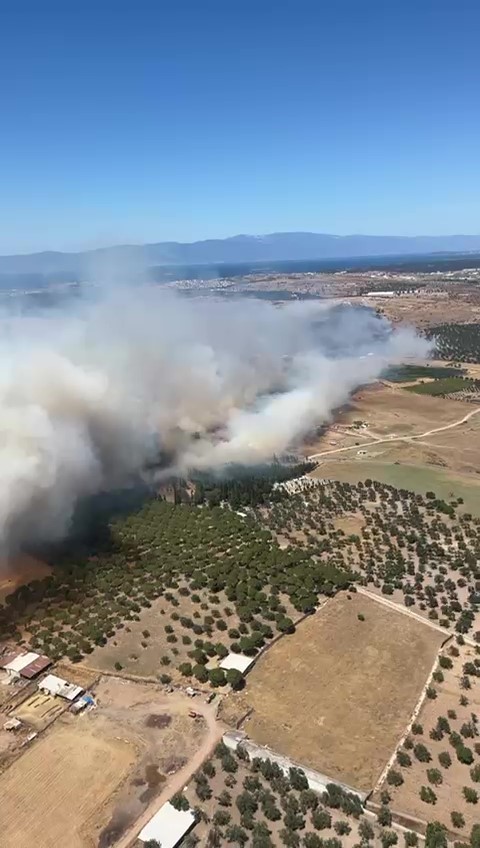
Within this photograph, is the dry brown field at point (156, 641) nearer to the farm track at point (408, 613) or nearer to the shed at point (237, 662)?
the shed at point (237, 662)

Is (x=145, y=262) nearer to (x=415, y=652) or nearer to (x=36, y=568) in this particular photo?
(x=36, y=568)

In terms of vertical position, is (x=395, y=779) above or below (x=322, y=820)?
below

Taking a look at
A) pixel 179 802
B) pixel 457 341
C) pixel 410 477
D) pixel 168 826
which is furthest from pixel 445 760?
pixel 457 341

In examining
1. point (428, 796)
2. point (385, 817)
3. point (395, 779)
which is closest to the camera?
point (385, 817)

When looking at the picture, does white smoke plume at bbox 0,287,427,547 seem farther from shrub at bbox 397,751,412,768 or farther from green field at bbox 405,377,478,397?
shrub at bbox 397,751,412,768

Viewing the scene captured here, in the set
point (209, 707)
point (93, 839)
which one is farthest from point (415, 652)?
point (93, 839)

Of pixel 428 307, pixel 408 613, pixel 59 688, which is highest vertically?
pixel 428 307

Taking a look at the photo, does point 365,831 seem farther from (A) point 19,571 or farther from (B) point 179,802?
(A) point 19,571

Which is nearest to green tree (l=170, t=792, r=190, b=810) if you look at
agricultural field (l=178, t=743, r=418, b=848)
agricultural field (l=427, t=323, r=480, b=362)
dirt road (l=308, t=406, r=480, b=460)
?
agricultural field (l=178, t=743, r=418, b=848)
